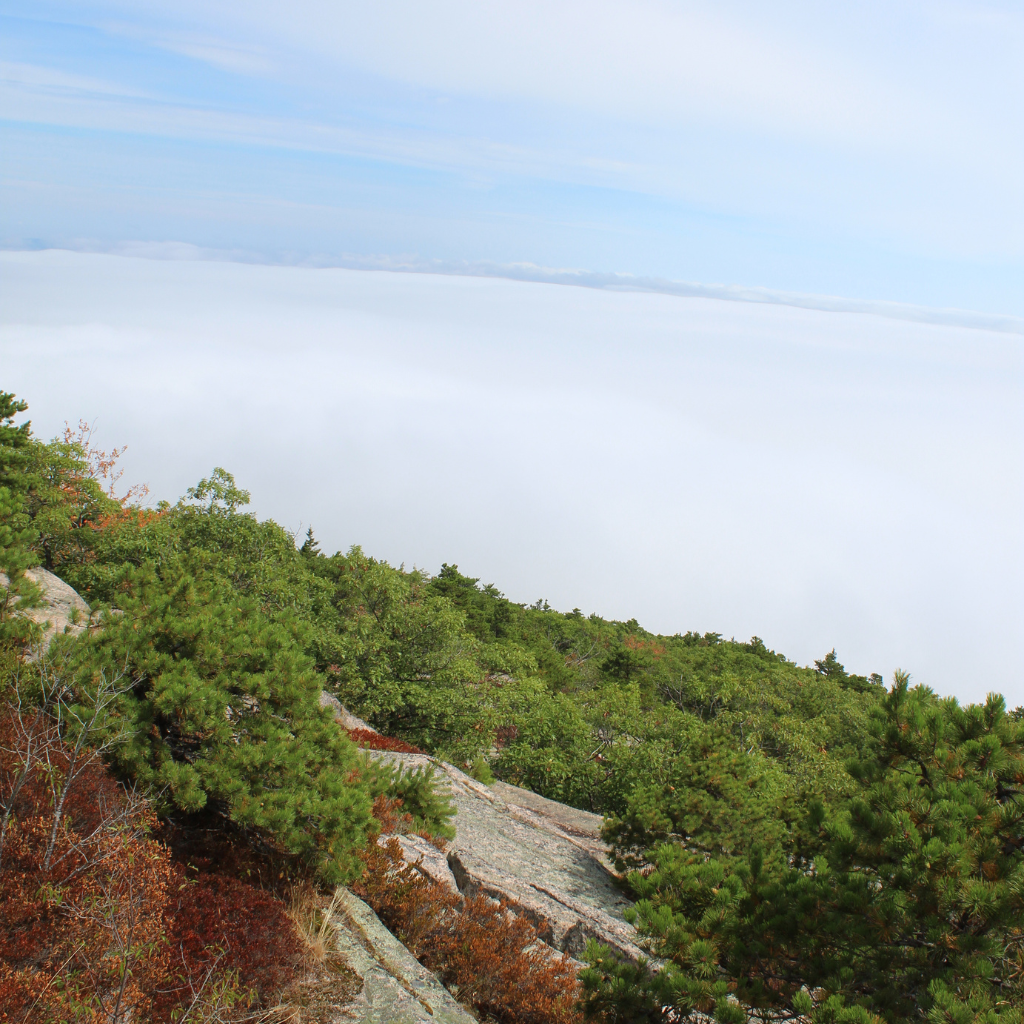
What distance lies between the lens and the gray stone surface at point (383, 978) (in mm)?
6832

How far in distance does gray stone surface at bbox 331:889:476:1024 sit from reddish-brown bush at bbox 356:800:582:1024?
0.36m

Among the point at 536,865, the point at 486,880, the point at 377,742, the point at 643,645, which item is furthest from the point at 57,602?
the point at 643,645

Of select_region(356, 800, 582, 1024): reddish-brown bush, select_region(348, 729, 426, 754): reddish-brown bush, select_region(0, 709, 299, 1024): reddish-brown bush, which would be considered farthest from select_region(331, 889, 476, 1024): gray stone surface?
select_region(348, 729, 426, 754): reddish-brown bush

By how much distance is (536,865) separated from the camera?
12062 mm

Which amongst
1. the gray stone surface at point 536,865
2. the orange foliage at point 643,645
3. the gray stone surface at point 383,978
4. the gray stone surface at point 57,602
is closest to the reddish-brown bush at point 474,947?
the gray stone surface at point 383,978

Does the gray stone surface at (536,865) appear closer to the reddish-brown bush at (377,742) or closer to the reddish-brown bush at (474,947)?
the reddish-brown bush at (377,742)

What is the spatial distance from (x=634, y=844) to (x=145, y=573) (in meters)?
9.45

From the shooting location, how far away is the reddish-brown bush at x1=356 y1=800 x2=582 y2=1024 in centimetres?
808

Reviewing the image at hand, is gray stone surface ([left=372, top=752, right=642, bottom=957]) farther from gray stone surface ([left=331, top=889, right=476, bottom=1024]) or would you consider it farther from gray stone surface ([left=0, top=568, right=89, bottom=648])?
gray stone surface ([left=0, top=568, right=89, bottom=648])

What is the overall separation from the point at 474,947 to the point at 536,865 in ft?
12.5

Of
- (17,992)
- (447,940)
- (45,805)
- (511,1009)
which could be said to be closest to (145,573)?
(45,805)

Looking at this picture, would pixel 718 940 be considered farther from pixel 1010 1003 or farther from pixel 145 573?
pixel 145 573

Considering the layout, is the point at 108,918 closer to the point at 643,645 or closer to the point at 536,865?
the point at 536,865

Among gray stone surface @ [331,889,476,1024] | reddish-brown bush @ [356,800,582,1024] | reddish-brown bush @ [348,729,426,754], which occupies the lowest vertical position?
reddish-brown bush @ [348,729,426,754]
